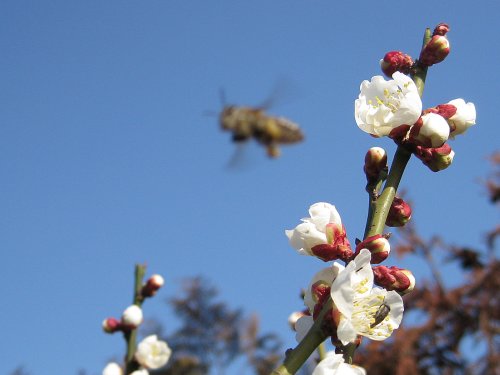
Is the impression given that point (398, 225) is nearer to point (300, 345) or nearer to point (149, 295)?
point (300, 345)

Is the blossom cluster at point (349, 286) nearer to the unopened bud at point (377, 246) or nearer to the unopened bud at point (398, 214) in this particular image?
the unopened bud at point (377, 246)

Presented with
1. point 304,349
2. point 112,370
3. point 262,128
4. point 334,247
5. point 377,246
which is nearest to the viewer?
point 304,349

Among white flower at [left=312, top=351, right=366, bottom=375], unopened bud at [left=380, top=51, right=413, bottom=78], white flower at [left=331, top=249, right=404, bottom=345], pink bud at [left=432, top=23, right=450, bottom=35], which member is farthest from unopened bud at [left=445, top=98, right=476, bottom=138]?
white flower at [left=312, top=351, right=366, bottom=375]

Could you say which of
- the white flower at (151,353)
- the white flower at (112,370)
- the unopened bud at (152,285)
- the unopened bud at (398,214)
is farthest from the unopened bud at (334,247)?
the white flower at (112,370)

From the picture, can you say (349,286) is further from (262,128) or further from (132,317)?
(262,128)

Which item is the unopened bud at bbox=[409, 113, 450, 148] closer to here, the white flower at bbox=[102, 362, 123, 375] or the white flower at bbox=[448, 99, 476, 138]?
the white flower at bbox=[448, 99, 476, 138]

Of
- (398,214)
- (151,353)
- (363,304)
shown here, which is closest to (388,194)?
(398,214)
